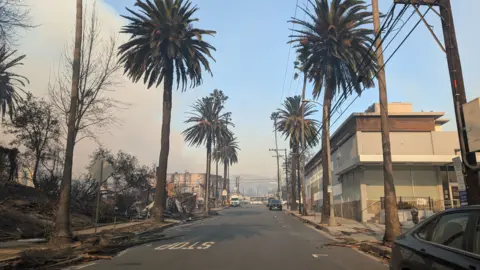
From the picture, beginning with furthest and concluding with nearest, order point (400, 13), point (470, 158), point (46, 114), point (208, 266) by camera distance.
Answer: point (46, 114), point (400, 13), point (208, 266), point (470, 158)

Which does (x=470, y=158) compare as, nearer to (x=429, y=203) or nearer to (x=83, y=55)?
(x=83, y=55)

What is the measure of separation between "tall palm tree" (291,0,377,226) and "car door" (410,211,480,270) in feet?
67.3

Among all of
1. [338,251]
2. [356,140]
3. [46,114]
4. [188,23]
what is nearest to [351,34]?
[356,140]

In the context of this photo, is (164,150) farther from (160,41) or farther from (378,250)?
(378,250)

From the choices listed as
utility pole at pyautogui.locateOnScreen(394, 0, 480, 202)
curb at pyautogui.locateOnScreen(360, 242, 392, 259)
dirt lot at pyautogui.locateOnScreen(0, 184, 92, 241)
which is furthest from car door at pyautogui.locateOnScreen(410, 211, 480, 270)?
dirt lot at pyautogui.locateOnScreen(0, 184, 92, 241)

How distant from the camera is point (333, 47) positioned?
25688 millimetres

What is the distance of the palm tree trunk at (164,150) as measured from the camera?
27.0m

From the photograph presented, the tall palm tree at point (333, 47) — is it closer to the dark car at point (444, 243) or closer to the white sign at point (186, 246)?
the white sign at point (186, 246)

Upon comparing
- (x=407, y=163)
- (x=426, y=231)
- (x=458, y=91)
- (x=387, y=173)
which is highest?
(x=407, y=163)

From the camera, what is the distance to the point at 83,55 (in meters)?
18.5

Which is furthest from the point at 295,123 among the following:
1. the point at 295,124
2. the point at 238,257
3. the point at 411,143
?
the point at 238,257

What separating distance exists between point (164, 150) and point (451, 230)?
2451 cm

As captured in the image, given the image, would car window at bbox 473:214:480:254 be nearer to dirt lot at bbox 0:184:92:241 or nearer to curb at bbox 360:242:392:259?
curb at bbox 360:242:392:259

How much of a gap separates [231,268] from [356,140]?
22.3m
